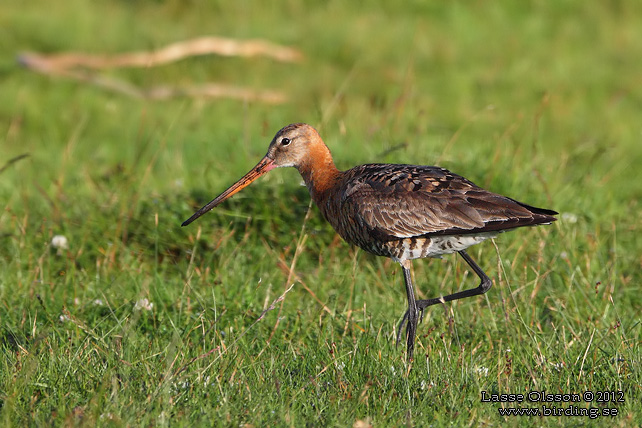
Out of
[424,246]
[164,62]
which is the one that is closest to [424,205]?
[424,246]

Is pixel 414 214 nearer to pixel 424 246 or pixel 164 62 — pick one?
pixel 424 246

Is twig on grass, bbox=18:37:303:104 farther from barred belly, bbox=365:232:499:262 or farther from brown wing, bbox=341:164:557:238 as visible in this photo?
barred belly, bbox=365:232:499:262

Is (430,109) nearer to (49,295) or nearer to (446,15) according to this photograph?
(446,15)

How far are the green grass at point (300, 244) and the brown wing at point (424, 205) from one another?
0.48m

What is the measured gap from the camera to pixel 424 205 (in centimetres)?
499

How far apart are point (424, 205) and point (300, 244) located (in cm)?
96

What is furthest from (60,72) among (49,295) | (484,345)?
(484,345)

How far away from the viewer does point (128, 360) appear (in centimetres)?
416

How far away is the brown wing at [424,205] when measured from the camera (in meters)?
4.79

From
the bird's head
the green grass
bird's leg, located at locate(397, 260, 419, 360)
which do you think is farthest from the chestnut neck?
bird's leg, located at locate(397, 260, 419, 360)

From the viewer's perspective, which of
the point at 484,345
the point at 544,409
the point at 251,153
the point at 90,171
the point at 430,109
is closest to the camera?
the point at 544,409

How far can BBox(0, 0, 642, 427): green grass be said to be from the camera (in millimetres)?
4020

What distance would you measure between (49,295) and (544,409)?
3.08m

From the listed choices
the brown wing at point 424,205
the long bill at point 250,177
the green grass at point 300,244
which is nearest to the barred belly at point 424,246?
the brown wing at point 424,205
